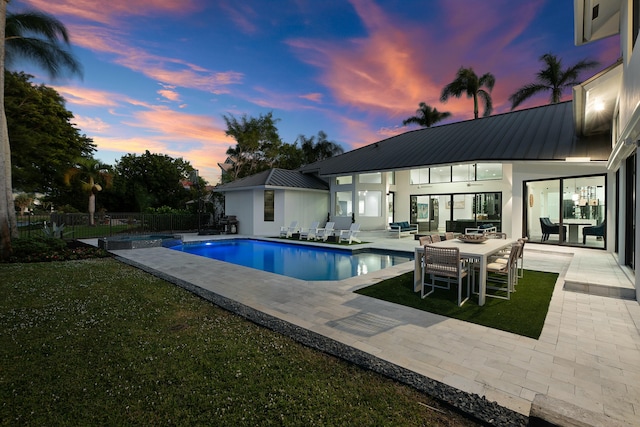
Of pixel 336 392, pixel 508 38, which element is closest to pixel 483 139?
pixel 508 38

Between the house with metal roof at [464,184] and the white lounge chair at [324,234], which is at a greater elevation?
the house with metal roof at [464,184]

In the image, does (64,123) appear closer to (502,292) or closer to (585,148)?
(502,292)

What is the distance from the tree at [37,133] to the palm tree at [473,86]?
33.6 m

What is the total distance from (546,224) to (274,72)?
16147 millimetres

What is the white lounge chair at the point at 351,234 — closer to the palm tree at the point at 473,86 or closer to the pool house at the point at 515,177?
the pool house at the point at 515,177

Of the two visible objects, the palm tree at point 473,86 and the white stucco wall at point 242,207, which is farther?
the palm tree at point 473,86

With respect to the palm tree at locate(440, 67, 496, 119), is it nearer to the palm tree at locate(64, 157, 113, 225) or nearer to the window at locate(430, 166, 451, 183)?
the window at locate(430, 166, 451, 183)

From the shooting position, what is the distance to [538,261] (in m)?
8.83

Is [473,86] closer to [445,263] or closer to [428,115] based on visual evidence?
[428,115]

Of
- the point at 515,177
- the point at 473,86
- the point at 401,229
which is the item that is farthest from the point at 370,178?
the point at 473,86

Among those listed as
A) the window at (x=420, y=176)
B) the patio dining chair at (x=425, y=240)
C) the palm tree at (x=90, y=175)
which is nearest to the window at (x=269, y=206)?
the window at (x=420, y=176)

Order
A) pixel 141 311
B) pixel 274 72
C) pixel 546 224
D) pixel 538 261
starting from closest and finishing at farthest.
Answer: pixel 141 311, pixel 538 261, pixel 546 224, pixel 274 72

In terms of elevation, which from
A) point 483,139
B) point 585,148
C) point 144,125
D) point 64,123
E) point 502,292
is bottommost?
point 502,292

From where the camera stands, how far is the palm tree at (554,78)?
24.2 m
